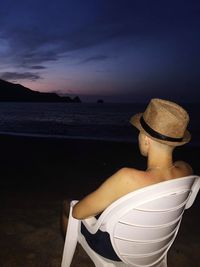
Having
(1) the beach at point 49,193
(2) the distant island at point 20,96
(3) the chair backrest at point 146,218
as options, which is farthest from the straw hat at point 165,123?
(2) the distant island at point 20,96

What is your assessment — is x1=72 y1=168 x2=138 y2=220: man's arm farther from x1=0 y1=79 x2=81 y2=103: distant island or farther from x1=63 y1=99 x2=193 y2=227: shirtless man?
x1=0 y1=79 x2=81 y2=103: distant island

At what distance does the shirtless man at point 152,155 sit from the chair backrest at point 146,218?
11 cm

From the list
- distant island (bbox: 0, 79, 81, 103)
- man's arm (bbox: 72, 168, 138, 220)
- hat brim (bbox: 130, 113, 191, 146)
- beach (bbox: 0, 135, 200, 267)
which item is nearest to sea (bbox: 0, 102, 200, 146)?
beach (bbox: 0, 135, 200, 267)

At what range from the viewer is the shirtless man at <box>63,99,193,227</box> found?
171 cm

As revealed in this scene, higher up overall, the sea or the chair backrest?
the chair backrest

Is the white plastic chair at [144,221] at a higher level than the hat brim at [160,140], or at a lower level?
lower

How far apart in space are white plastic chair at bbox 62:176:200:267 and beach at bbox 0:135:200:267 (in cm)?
137

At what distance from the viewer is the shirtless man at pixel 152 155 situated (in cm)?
171

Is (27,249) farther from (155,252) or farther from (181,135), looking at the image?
(181,135)

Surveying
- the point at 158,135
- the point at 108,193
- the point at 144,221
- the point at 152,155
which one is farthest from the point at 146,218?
the point at 158,135

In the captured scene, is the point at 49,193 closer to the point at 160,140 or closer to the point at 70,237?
the point at 70,237

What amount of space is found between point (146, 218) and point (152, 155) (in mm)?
444

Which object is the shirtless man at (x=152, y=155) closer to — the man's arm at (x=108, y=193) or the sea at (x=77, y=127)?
the man's arm at (x=108, y=193)

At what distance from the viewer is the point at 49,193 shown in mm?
5441
